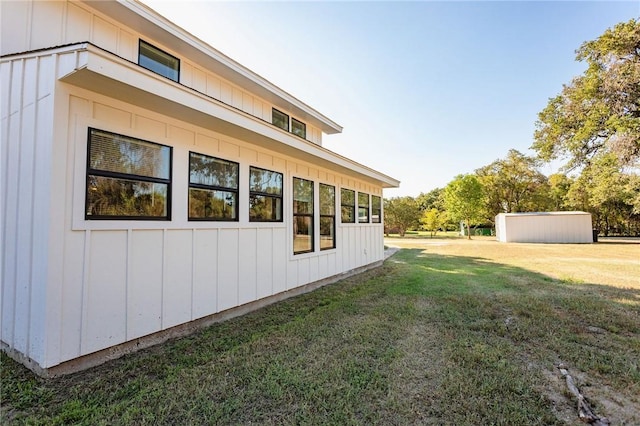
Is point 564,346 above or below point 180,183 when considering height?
below

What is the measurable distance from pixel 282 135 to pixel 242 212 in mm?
1492

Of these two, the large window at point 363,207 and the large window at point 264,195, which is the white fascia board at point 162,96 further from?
the large window at point 363,207

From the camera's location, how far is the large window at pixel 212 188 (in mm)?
3932

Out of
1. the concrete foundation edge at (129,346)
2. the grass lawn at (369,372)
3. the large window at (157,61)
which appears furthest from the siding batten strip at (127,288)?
the large window at (157,61)

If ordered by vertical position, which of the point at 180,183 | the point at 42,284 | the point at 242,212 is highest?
the point at 180,183

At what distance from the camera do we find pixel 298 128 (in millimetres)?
8430

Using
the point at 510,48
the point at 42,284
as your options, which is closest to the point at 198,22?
the point at 42,284

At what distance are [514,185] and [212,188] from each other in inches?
1229

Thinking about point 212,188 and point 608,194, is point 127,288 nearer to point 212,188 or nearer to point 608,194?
point 212,188

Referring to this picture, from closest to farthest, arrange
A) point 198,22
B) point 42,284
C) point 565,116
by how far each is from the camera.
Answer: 1. point 42,284
2. point 198,22
3. point 565,116

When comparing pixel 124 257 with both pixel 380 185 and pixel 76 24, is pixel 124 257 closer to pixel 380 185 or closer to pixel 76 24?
pixel 76 24

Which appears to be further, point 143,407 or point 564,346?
point 564,346

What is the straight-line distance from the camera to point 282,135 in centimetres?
487

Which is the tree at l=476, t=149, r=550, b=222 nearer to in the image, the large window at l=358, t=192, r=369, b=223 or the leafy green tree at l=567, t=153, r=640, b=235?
the leafy green tree at l=567, t=153, r=640, b=235
